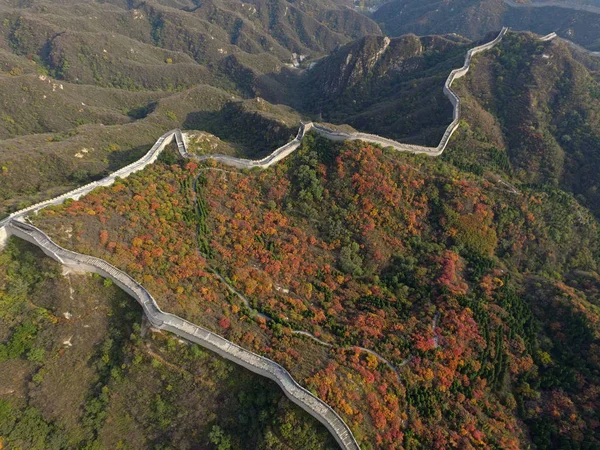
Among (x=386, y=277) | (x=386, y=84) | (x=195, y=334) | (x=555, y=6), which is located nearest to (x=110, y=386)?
(x=195, y=334)

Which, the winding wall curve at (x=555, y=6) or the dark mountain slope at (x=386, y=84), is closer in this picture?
the dark mountain slope at (x=386, y=84)

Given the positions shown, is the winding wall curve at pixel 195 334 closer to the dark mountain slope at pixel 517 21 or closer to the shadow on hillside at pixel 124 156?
the shadow on hillside at pixel 124 156

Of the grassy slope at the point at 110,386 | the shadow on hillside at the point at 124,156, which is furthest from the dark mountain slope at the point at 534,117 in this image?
the shadow on hillside at the point at 124,156

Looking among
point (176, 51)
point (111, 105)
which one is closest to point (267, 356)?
point (111, 105)

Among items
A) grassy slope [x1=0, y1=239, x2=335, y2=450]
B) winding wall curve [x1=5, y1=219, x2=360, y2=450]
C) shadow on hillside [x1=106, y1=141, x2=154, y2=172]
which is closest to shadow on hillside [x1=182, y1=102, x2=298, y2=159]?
shadow on hillside [x1=106, y1=141, x2=154, y2=172]

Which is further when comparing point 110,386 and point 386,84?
point 386,84

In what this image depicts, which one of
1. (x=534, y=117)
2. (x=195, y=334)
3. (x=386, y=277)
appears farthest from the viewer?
(x=534, y=117)

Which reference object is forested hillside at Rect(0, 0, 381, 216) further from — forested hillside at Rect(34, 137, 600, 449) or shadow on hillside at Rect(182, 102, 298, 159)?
forested hillside at Rect(34, 137, 600, 449)

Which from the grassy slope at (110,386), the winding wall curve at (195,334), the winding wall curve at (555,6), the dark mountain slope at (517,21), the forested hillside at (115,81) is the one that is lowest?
the forested hillside at (115,81)

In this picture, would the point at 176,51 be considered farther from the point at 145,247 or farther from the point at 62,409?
the point at 62,409

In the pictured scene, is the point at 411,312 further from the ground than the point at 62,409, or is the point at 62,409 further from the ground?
the point at 411,312

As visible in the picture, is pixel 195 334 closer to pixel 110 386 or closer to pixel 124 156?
pixel 110 386
